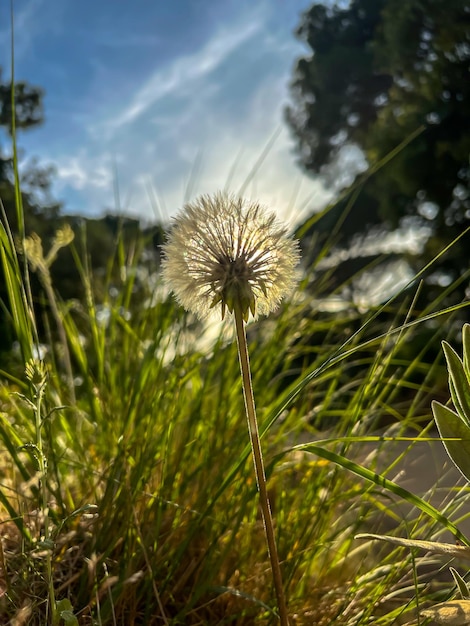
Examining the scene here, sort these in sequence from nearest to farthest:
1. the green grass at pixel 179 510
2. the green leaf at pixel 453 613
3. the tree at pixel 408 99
Answer: the green leaf at pixel 453 613, the green grass at pixel 179 510, the tree at pixel 408 99

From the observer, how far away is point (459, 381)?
465 mm

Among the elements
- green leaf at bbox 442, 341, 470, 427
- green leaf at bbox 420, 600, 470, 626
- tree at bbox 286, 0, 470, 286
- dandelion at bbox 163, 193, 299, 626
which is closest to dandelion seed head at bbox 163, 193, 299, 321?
dandelion at bbox 163, 193, 299, 626

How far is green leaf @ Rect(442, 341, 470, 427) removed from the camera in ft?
1.51

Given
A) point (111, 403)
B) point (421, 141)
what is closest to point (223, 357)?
point (111, 403)

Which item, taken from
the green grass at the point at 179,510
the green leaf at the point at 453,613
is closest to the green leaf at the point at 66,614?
the green grass at the point at 179,510

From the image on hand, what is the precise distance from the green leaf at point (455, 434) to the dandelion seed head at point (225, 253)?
165 millimetres

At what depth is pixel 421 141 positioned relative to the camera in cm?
740

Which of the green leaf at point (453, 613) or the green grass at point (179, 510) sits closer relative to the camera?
the green leaf at point (453, 613)

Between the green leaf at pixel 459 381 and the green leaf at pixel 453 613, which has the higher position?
the green leaf at pixel 459 381

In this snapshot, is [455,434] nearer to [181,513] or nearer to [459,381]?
[459,381]

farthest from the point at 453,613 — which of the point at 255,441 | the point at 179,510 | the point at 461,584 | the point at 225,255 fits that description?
the point at 179,510

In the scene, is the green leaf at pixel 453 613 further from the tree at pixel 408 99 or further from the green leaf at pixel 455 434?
the tree at pixel 408 99

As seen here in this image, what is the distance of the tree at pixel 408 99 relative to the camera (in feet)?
23.9

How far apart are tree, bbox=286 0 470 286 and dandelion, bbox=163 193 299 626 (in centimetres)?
638
